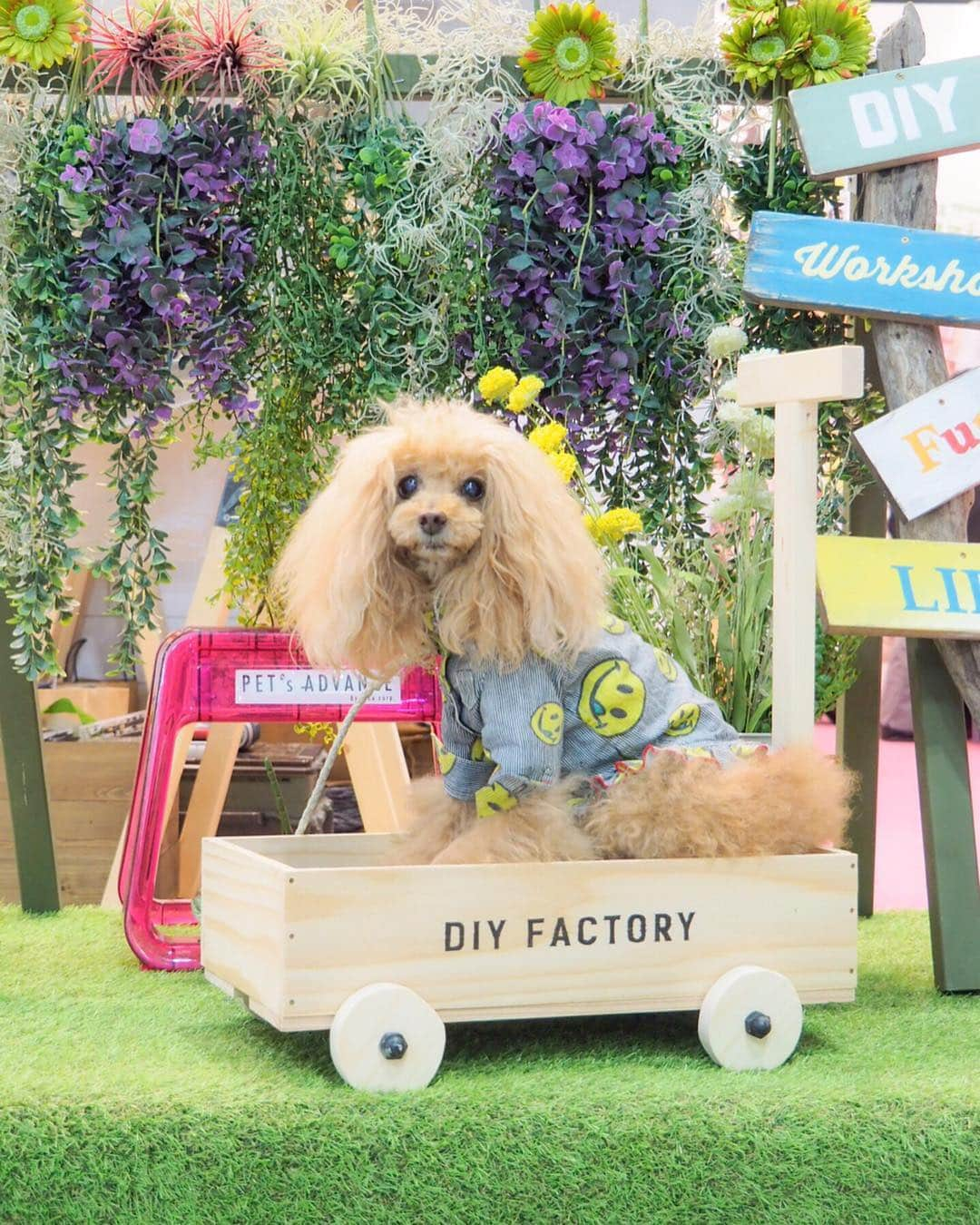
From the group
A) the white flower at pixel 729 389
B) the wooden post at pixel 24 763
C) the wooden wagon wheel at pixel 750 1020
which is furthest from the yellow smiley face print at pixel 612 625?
the wooden post at pixel 24 763

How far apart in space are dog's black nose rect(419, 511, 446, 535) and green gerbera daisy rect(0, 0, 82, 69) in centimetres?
111

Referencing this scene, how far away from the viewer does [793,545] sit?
194 cm

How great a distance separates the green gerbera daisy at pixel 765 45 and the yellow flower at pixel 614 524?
2.50 feet

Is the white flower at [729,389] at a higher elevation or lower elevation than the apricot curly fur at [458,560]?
higher

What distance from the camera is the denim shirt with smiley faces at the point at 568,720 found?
5.57 feet

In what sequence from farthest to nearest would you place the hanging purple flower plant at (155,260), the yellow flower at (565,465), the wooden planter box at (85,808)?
the wooden planter box at (85,808)
the hanging purple flower plant at (155,260)
the yellow flower at (565,465)

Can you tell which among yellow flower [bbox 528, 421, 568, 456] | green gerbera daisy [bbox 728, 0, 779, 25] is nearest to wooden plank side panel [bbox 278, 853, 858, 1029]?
yellow flower [bbox 528, 421, 568, 456]

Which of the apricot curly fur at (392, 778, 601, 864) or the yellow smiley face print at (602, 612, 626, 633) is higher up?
the yellow smiley face print at (602, 612, 626, 633)

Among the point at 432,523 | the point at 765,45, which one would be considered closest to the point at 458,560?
the point at 432,523

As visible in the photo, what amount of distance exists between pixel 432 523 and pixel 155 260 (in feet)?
2.68

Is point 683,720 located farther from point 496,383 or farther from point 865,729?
point 865,729

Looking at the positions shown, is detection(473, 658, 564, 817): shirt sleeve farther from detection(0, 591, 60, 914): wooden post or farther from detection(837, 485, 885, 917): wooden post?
detection(0, 591, 60, 914): wooden post

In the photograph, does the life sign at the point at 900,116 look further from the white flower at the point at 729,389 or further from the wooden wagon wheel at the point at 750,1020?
the wooden wagon wheel at the point at 750,1020

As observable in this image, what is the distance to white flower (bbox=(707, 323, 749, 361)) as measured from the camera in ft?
7.38
